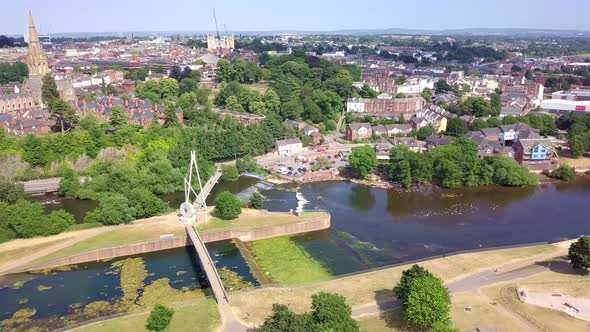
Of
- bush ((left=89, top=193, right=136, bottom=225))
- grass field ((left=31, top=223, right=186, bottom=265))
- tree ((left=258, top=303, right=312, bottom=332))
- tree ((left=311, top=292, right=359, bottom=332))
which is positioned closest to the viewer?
tree ((left=258, top=303, right=312, bottom=332))

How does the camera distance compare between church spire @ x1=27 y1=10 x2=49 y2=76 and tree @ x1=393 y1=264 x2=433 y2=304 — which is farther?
church spire @ x1=27 y1=10 x2=49 y2=76

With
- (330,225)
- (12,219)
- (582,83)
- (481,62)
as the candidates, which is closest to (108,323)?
(12,219)

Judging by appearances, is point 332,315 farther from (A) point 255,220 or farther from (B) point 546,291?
(A) point 255,220

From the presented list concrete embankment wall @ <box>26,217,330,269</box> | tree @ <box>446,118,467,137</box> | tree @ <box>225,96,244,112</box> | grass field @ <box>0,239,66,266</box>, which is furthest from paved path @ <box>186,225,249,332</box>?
tree @ <box>446,118,467,137</box>

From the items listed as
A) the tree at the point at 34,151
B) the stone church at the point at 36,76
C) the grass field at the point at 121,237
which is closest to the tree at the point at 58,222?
the grass field at the point at 121,237

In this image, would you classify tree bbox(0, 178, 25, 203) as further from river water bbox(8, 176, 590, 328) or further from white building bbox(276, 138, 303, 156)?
white building bbox(276, 138, 303, 156)

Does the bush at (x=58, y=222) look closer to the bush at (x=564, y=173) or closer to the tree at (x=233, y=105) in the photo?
the tree at (x=233, y=105)

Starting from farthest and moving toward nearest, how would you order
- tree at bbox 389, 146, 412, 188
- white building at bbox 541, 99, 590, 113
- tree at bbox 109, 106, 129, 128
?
white building at bbox 541, 99, 590, 113, tree at bbox 109, 106, 129, 128, tree at bbox 389, 146, 412, 188
